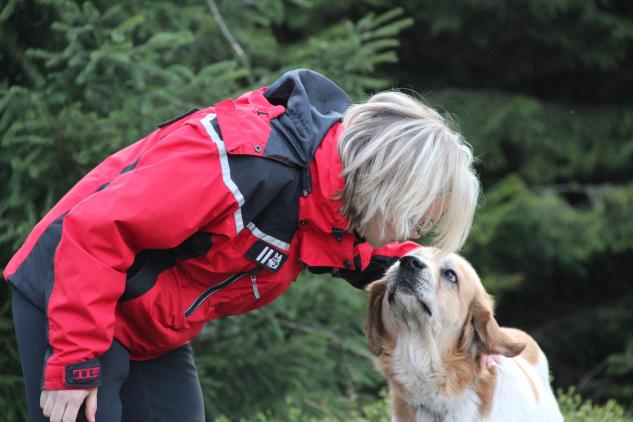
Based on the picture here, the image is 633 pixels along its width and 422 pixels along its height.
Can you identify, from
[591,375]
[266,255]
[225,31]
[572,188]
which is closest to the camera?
[266,255]

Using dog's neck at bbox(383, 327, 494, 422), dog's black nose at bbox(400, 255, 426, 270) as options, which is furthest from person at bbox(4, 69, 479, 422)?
dog's neck at bbox(383, 327, 494, 422)

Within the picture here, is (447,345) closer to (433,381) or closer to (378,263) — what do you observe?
(433,381)

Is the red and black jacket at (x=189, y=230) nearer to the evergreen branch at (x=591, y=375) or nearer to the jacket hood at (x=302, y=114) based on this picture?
the jacket hood at (x=302, y=114)

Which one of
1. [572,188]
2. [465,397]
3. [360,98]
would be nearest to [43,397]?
[465,397]

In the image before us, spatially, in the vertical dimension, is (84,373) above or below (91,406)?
above

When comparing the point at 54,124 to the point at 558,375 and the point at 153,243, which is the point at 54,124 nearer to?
the point at 153,243

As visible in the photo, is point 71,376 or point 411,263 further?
point 411,263

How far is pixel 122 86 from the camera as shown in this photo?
5531 mm

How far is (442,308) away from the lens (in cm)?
359

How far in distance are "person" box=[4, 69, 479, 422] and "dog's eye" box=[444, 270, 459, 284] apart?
1.98 feet

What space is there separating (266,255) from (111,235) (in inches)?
22.2

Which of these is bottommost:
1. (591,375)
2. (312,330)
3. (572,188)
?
(591,375)

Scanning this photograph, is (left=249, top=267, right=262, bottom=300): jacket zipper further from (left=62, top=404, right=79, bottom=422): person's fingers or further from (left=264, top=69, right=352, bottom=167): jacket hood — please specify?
(left=62, top=404, right=79, bottom=422): person's fingers

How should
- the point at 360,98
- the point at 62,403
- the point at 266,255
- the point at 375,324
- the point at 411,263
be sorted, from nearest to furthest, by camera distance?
the point at 62,403 < the point at 266,255 < the point at 411,263 < the point at 375,324 < the point at 360,98
